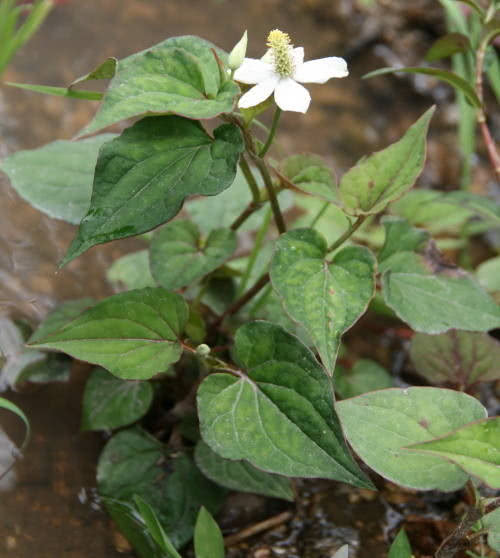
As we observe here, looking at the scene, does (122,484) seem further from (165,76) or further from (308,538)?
(165,76)

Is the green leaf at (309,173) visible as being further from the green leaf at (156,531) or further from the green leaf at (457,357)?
the green leaf at (156,531)

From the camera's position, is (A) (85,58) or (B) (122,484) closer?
(B) (122,484)

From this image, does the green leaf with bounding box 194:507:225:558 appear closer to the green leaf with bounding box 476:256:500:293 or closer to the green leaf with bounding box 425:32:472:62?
the green leaf with bounding box 476:256:500:293

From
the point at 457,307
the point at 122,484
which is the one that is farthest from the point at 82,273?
the point at 457,307

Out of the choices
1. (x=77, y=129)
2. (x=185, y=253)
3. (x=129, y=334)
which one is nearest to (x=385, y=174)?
(x=185, y=253)

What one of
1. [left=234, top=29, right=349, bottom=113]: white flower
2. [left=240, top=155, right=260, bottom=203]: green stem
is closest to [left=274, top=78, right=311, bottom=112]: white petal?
[left=234, top=29, right=349, bottom=113]: white flower
